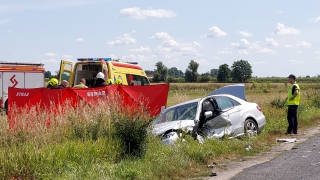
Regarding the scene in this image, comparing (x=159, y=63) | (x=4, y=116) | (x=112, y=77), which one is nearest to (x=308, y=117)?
(x=112, y=77)

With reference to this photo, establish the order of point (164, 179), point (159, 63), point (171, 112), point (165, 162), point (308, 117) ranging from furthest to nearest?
1. point (159, 63)
2. point (308, 117)
3. point (171, 112)
4. point (165, 162)
5. point (164, 179)

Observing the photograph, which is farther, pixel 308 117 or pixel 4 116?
pixel 308 117

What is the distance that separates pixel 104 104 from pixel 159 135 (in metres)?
1.51

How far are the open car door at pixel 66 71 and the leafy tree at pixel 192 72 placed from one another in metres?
73.7

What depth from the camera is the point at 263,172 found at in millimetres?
9016

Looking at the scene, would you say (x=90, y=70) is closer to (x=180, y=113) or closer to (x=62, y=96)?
(x=62, y=96)

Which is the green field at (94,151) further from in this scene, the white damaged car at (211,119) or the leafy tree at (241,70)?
the leafy tree at (241,70)

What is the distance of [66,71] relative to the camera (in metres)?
18.2

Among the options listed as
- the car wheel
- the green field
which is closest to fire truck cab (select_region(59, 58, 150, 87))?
the car wheel

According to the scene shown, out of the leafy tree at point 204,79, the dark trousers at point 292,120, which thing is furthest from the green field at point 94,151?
the leafy tree at point 204,79

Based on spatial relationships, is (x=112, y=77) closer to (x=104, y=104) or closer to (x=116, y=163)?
(x=104, y=104)

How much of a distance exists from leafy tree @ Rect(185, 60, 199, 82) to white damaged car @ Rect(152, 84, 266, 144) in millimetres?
77661

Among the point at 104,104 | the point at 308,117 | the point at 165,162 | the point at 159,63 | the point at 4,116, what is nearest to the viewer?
the point at 165,162

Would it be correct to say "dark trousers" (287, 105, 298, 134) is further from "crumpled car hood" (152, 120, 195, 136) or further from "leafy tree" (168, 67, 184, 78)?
"leafy tree" (168, 67, 184, 78)
